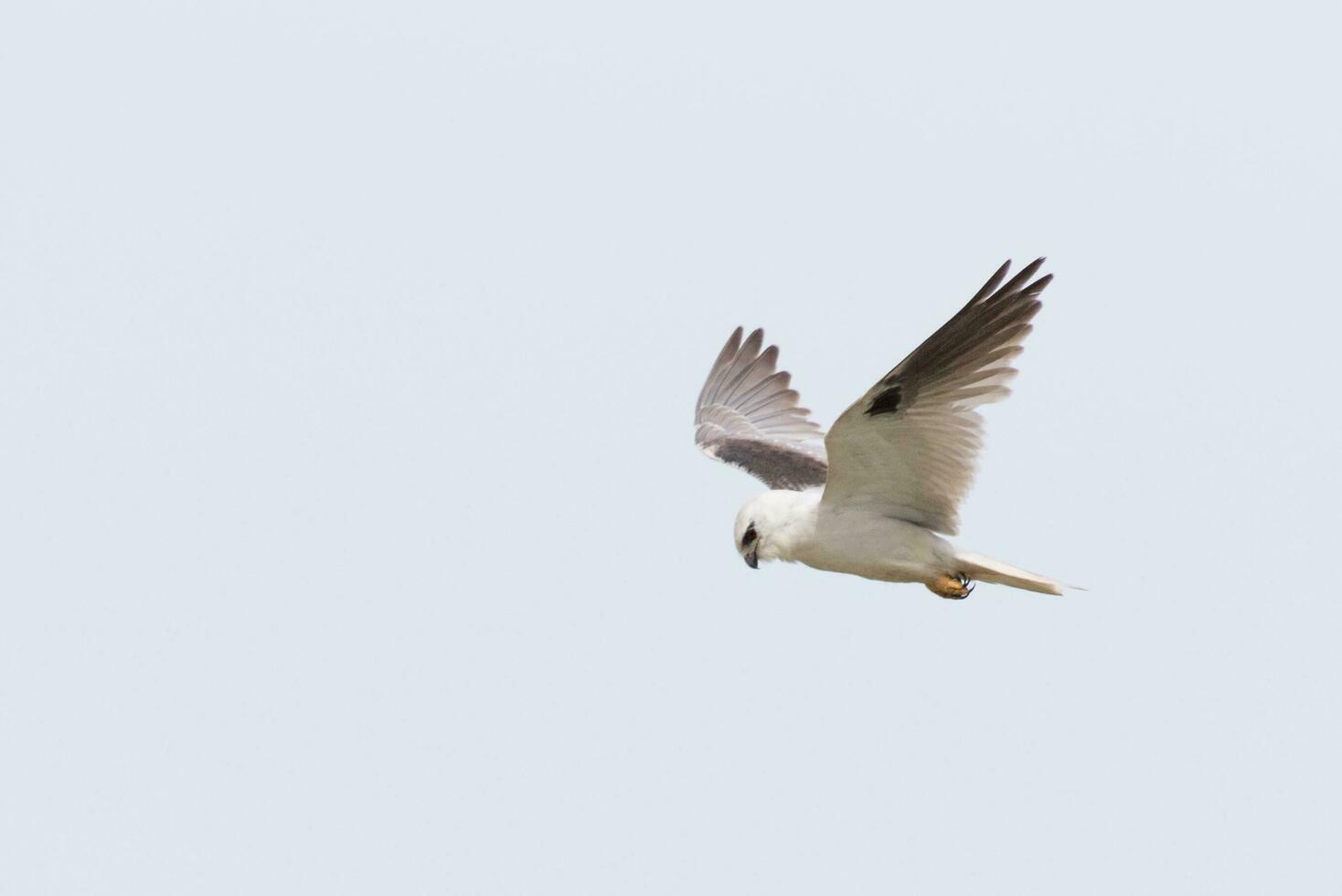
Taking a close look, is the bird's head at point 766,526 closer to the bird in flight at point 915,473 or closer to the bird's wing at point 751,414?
→ the bird in flight at point 915,473

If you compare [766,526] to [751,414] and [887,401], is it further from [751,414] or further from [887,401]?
[751,414]

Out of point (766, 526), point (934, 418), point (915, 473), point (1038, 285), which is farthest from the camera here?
point (766, 526)

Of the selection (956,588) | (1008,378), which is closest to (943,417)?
(1008,378)

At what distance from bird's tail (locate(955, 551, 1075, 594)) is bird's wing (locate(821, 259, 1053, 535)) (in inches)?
7.1

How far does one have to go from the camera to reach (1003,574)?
8539 mm

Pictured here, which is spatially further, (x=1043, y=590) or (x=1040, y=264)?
(x=1043, y=590)

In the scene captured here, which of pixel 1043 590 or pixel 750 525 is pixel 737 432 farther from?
pixel 1043 590

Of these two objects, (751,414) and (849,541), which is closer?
(849,541)


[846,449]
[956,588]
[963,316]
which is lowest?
[956,588]

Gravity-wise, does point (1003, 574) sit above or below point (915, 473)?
below

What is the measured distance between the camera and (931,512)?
8695 millimetres

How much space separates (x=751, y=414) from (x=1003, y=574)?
11.9 ft

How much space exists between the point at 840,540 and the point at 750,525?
0.52 m

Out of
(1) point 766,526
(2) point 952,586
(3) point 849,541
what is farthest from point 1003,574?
(1) point 766,526
